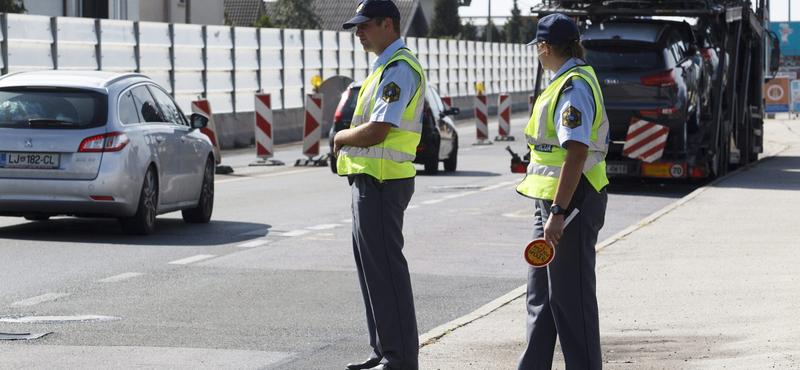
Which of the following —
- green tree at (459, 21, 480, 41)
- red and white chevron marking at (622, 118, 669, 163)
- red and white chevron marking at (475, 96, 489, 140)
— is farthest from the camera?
green tree at (459, 21, 480, 41)

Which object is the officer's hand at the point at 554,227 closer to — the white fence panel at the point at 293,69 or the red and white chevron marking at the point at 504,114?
the red and white chevron marking at the point at 504,114

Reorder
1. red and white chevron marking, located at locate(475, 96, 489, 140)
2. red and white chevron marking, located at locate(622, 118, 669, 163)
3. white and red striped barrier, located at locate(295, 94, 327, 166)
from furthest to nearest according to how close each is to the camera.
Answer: red and white chevron marking, located at locate(475, 96, 489, 140)
white and red striped barrier, located at locate(295, 94, 327, 166)
red and white chevron marking, located at locate(622, 118, 669, 163)

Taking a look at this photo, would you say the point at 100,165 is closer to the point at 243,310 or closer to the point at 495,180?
the point at 243,310

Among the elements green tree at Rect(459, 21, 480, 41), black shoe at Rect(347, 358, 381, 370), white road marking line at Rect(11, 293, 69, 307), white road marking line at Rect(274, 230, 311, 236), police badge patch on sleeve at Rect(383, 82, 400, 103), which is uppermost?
green tree at Rect(459, 21, 480, 41)

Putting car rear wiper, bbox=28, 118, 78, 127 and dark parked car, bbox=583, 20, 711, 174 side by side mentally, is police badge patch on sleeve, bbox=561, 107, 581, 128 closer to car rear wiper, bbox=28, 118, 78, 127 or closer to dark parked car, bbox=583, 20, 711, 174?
car rear wiper, bbox=28, 118, 78, 127

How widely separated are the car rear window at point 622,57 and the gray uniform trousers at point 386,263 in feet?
43.8

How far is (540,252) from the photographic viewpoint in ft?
18.6

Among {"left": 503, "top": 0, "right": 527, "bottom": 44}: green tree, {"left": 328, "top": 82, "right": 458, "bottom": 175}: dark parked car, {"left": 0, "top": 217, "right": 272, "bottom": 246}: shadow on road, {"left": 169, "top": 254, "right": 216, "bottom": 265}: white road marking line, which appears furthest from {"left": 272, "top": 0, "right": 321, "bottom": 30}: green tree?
{"left": 169, "top": 254, "right": 216, "bottom": 265}: white road marking line

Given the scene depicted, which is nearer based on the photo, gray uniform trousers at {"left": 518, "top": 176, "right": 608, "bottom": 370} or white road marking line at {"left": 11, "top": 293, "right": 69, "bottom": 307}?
gray uniform trousers at {"left": 518, "top": 176, "right": 608, "bottom": 370}

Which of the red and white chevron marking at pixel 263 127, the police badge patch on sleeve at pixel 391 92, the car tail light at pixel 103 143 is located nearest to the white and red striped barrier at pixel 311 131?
the red and white chevron marking at pixel 263 127

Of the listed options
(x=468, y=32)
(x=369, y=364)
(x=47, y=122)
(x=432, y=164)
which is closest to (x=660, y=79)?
(x=432, y=164)

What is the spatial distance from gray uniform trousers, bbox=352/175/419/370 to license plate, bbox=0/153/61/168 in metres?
6.74

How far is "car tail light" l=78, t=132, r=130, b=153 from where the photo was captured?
1248 cm

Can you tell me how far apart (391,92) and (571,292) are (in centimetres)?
118
